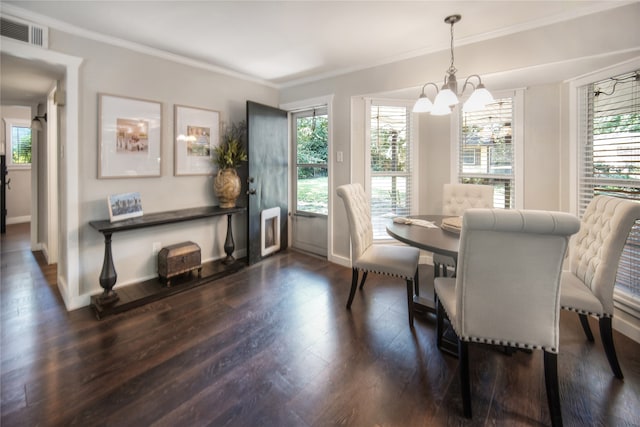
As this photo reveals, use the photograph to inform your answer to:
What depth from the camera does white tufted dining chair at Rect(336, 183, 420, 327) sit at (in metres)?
2.32

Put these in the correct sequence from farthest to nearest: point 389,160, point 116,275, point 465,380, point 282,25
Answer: point 389,160
point 116,275
point 282,25
point 465,380

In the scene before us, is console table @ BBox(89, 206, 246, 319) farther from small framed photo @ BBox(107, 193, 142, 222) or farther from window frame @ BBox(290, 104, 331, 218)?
window frame @ BBox(290, 104, 331, 218)

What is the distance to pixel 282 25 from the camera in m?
2.46

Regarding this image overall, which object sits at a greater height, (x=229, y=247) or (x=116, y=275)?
(x=229, y=247)

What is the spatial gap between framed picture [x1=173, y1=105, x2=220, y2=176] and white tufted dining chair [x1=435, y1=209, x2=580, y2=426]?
3027 mm

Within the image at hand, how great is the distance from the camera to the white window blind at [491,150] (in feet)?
10.3

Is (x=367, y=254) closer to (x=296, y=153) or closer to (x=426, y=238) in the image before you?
(x=426, y=238)

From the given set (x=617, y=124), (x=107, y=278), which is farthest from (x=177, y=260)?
(x=617, y=124)

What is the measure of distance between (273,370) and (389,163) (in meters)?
2.73

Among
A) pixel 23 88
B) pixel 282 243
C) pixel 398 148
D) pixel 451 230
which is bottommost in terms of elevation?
pixel 282 243

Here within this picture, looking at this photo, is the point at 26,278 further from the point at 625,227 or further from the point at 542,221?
the point at 625,227

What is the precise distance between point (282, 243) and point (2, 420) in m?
3.07

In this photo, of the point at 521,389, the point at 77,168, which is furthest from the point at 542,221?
the point at 77,168

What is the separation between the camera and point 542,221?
1.21 metres
